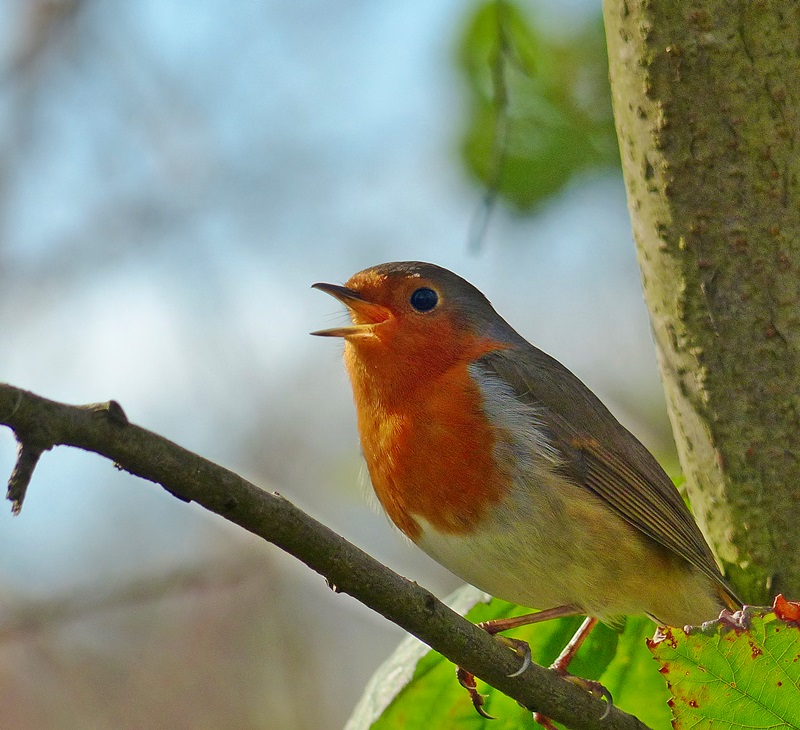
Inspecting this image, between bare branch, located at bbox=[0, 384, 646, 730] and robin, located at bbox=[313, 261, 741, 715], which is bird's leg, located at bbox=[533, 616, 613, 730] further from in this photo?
bare branch, located at bbox=[0, 384, 646, 730]

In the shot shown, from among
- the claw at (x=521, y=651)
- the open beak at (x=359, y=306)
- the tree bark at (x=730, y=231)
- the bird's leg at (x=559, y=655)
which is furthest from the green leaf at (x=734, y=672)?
the open beak at (x=359, y=306)

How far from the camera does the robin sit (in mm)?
3027

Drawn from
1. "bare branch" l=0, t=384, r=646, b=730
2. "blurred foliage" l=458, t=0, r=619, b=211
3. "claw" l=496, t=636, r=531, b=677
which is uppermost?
"blurred foliage" l=458, t=0, r=619, b=211

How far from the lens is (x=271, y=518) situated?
168 centimetres

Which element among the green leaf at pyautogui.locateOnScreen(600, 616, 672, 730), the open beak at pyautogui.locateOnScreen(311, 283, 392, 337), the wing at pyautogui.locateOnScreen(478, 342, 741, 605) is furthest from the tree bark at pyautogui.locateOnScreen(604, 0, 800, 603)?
the open beak at pyautogui.locateOnScreen(311, 283, 392, 337)

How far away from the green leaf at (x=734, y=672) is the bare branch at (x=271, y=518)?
0.37 meters

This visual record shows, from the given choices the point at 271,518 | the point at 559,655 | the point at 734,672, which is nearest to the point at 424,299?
the point at 559,655

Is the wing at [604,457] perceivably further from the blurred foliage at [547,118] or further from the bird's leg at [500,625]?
the blurred foliage at [547,118]

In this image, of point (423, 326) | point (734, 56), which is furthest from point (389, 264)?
point (734, 56)

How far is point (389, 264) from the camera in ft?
12.2

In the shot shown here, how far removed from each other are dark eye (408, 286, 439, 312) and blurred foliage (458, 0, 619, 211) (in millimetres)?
1012

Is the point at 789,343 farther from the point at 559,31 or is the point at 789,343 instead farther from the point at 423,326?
the point at 559,31

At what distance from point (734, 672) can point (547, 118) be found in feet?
10.1

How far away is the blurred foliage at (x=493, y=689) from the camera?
294 cm
